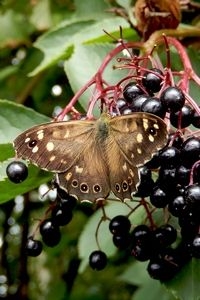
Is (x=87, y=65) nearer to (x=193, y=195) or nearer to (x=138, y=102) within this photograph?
(x=138, y=102)

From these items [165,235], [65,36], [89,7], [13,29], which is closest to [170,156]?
[165,235]

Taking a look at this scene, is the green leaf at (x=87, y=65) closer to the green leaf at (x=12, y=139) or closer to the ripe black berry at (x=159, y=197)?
the green leaf at (x=12, y=139)

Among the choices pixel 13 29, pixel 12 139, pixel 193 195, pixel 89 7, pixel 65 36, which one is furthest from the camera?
pixel 13 29

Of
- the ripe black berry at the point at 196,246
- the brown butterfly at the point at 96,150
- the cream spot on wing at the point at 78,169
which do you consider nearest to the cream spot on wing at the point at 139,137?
the brown butterfly at the point at 96,150

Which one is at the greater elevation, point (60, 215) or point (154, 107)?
point (154, 107)

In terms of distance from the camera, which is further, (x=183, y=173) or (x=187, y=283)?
(x=187, y=283)

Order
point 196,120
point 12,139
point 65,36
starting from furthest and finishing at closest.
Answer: point 65,36 → point 12,139 → point 196,120

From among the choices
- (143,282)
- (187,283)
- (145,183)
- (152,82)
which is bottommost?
(143,282)
